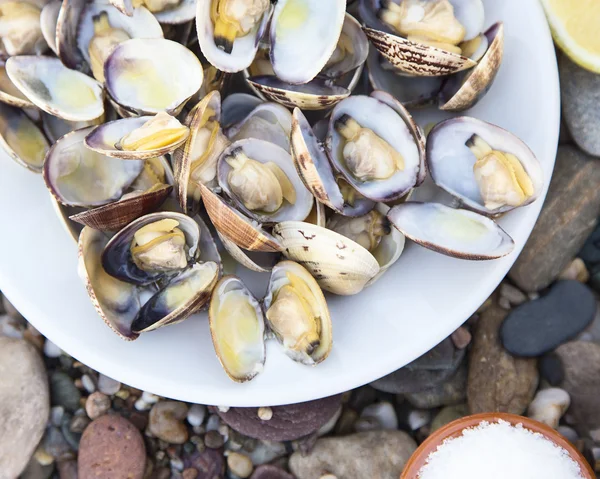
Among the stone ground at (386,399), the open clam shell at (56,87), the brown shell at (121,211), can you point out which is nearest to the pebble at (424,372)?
the stone ground at (386,399)

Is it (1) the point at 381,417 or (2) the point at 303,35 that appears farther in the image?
(1) the point at 381,417

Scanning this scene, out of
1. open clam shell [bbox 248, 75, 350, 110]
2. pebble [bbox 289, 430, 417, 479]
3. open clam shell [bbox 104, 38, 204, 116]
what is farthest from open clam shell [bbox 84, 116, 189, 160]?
pebble [bbox 289, 430, 417, 479]

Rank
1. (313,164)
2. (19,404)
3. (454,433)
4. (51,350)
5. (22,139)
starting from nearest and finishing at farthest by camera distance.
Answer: (313,164) < (22,139) < (454,433) < (19,404) < (51,350)

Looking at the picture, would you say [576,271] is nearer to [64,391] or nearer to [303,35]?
[303,35]

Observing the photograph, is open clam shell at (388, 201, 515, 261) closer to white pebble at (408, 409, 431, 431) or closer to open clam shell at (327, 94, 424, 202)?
open clam shell at (327, 94, 424, 202)

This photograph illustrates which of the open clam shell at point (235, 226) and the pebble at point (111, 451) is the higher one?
the open clam shell at point (235, 226)

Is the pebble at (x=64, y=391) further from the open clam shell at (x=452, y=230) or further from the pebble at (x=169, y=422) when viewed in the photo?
the open clam shell at (x=452, y=230)

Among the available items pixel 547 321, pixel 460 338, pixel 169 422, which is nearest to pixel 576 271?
pixel 547 321

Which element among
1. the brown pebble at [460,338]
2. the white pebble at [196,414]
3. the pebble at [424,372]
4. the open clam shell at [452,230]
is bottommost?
the white pebble at [196,414]

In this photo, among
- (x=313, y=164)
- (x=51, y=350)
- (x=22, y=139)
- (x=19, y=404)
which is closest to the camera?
(x=313, y=164)
